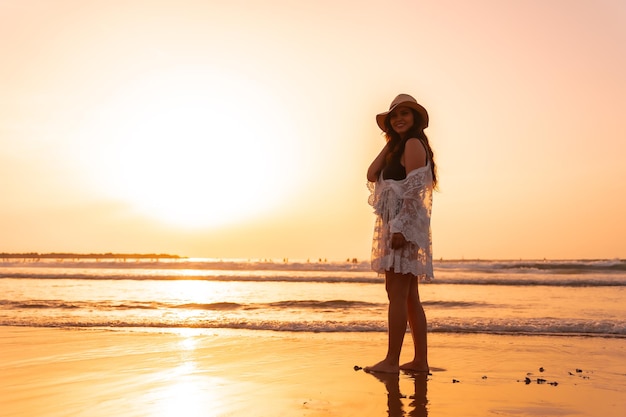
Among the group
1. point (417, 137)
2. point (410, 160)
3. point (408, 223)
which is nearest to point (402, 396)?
point (408, 223)

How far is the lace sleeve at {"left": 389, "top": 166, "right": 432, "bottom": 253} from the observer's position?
4496mm

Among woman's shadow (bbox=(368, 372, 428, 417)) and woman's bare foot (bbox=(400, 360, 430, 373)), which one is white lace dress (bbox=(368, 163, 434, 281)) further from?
woman's shadow (bbox=(368, 372, 428, 417))

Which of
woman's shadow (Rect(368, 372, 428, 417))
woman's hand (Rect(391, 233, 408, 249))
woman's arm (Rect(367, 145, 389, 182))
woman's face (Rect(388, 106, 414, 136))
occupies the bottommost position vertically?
woman's shadow (Rect(368, 372, 428, 417))

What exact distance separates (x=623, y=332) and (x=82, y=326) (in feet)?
22.4

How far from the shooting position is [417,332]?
4.70 m

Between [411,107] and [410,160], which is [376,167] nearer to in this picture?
[410,160]

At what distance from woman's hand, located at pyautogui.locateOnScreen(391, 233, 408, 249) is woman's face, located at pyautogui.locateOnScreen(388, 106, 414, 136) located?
2.91 feet

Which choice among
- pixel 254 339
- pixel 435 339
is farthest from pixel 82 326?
pixel 435 339

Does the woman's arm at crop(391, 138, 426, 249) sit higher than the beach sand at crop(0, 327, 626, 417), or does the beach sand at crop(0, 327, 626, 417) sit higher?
the woman's arm at crop(391, 138, 426, 249)

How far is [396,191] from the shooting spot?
458 centimetres

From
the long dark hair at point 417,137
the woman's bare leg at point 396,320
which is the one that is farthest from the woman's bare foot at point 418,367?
the long dark hair at point 417,137

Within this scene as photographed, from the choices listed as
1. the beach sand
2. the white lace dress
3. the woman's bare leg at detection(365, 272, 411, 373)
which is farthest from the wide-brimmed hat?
the beach sand

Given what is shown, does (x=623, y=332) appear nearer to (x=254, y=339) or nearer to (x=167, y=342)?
(x=254, y=339)

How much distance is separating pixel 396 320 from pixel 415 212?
88 centimetres
